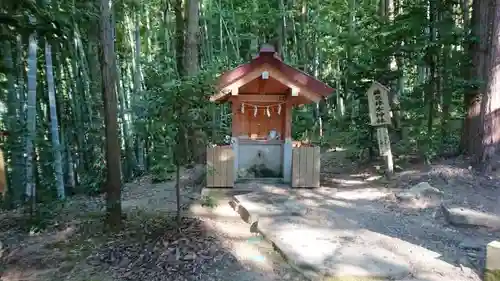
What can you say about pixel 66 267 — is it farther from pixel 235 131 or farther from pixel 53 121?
pixel 235 131

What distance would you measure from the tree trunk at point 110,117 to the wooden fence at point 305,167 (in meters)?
3.39

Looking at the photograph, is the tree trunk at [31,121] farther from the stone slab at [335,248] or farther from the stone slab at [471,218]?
the stone slab at [471,218]

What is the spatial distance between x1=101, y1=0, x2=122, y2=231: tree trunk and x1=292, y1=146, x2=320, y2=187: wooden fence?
11.1 feet

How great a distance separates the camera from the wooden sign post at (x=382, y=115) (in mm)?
7273

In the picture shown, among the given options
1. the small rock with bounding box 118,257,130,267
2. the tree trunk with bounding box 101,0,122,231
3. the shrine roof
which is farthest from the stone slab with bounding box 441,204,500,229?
the tree trunk with bounding box 101,0,122,231

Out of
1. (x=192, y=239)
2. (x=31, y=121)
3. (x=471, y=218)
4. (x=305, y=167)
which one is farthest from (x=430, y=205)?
(x=31, y=121)

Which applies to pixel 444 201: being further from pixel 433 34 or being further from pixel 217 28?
pixel 217 28

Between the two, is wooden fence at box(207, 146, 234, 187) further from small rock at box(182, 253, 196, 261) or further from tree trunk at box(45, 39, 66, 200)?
small rock at box(182, 253, 196, 261)

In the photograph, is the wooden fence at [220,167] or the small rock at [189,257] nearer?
the small rock at [189,257]

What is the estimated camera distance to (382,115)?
732 centimetres

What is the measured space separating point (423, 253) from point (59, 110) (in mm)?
6745

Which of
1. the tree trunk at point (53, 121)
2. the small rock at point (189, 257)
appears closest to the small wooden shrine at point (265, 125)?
the tree trunk at point (53, 121)

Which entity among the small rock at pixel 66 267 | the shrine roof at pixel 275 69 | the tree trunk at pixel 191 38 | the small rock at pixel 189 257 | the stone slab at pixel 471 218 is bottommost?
the small rock at pixel 66 267

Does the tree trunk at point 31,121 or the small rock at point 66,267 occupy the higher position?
the tree trunk at point 31,121
